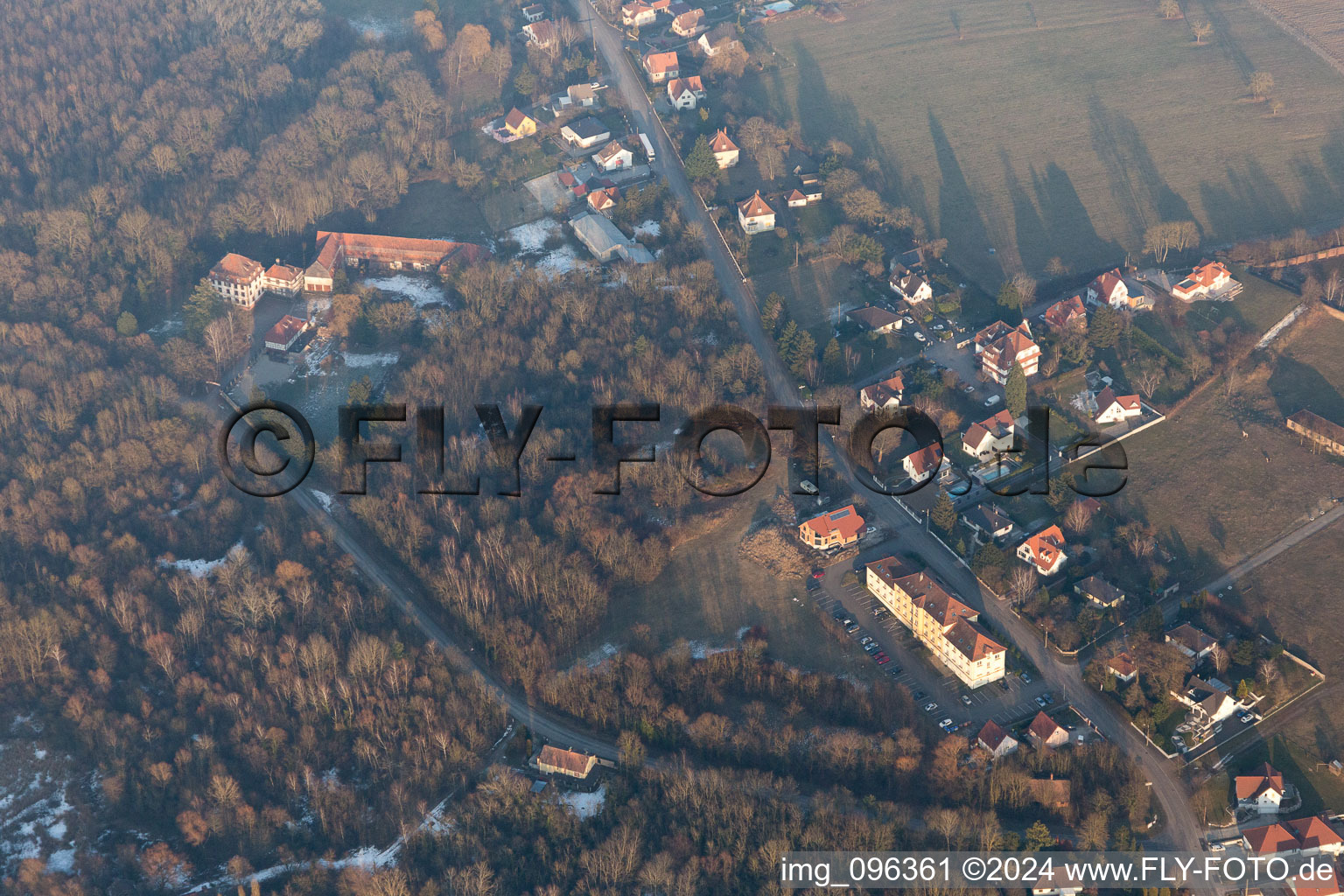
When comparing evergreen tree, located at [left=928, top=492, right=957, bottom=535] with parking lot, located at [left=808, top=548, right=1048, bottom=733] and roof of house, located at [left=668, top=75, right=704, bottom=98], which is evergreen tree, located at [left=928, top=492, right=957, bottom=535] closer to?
parking lot, located at [left=808, top=548, right=1048, bottom=733]

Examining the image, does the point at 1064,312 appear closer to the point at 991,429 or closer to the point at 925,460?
the point at 991,429

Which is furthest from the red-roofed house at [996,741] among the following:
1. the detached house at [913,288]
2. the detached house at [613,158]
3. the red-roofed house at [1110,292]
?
the detached house at [613,158]

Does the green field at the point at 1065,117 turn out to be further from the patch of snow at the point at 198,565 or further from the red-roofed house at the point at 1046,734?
the patch of snow at the point at 198,565

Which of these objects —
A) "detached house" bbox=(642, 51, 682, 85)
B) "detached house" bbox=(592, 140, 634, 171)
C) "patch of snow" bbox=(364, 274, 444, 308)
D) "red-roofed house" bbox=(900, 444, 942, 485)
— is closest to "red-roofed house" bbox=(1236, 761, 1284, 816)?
"red-roofed house" bbox=(900, 444, 942, 485)

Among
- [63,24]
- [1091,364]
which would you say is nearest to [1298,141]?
[1091,364]

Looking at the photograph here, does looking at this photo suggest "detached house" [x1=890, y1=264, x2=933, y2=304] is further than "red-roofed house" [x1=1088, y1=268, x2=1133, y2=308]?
Yes
